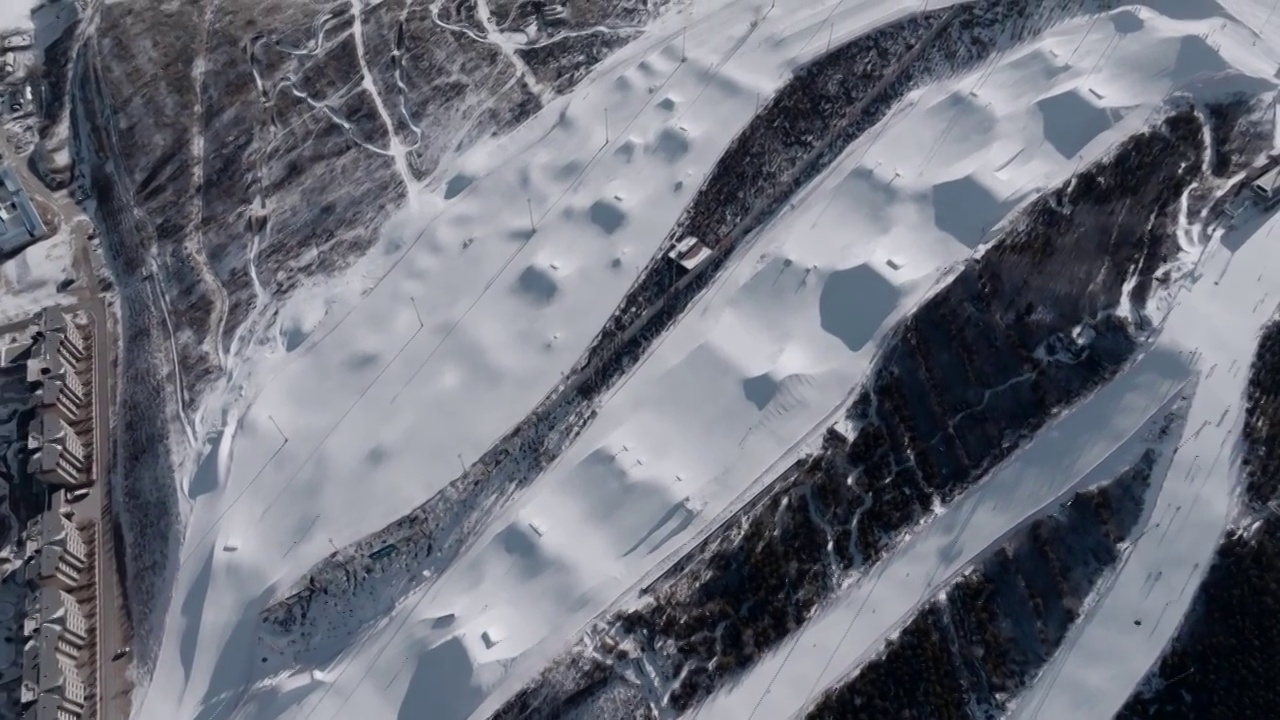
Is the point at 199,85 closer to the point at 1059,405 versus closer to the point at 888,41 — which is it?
the point at 888,41

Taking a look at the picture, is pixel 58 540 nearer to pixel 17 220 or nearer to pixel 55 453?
pixel 55 453

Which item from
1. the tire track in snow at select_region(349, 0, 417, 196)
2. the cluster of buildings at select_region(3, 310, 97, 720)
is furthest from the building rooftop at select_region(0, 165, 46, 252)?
the tire track in snow at select_region(349, 0, 417, 196)

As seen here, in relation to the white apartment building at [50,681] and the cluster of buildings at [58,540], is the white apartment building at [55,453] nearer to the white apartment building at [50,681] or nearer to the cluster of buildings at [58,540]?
the cluster of buildings at [58,540]

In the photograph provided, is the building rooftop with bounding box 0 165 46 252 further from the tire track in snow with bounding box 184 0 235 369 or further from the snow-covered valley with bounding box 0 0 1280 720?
the tire track in snow with bounding box 184 0 235 369

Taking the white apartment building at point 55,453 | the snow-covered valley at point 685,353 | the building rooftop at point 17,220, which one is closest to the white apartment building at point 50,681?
the snow-covered valley at point 685,353

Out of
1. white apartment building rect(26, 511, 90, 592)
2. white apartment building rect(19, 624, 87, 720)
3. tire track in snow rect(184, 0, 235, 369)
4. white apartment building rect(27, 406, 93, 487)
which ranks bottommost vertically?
white apartment building rect(19, 624, 87, 720)

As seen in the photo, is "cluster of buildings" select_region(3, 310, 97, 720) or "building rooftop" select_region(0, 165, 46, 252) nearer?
"cluster of buildings" select_region(3, 310, 97, 720)

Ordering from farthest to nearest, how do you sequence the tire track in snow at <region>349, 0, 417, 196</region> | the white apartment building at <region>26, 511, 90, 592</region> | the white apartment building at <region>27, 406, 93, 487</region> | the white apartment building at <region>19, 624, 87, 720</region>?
1. the tire track in snow at <region>349, 0, 417, 196</region>
2. the white apartment building at <region>27, 406, 93, 487</region>
3. the white apartment building at <region>26, 511, 90, 592</region>
4. the white apartment building at <region>19, 624, 87, 720</region>
